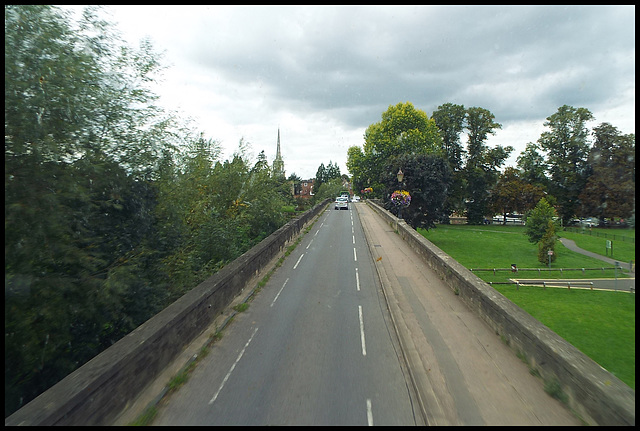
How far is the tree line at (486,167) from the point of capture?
5.59 metres

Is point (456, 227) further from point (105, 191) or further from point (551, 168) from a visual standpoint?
point (105, 191)

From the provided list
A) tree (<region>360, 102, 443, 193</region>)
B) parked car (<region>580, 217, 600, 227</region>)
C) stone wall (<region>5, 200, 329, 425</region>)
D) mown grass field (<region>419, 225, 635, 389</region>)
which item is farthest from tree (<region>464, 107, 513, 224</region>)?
stone wall (<region>5, 200, 329, 425</region>)

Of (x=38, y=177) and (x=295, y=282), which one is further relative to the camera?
(x=295, y=282)

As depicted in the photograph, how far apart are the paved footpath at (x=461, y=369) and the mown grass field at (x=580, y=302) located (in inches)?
98.8

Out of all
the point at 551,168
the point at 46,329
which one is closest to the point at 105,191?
the point at 46,329

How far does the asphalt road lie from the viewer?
197 inches

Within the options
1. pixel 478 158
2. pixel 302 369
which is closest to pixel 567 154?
pixel 302 369

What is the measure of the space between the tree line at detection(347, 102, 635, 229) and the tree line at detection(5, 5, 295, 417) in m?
9.25

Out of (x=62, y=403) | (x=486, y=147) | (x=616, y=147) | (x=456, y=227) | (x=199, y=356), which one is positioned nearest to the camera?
(x=62, y=403)

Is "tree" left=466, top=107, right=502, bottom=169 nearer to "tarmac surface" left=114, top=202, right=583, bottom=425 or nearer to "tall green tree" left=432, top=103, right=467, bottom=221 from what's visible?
"tall green tree" left=432, top=103, right=467, bottom=221

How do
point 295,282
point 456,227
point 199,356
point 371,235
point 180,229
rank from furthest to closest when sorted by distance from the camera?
point 456,227 < point 371,235 < point 295,282 < point 180,229 < point 199,356

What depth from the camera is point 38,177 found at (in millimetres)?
5922

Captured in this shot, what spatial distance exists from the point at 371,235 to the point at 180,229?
57.6 ft

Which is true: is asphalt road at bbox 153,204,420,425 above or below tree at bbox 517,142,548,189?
below
